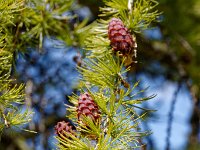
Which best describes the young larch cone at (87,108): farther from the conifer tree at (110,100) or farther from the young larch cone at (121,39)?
the young larch cone at (121,39)

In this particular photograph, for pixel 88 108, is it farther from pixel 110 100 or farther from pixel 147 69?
pixel 147 69

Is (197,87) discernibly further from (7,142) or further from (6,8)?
(6,8)

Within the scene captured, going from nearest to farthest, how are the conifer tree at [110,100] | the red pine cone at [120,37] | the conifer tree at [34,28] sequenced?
the conifer tree at [110,100] < the red pine cone at [120,37] < the conifer tree at [34,28]

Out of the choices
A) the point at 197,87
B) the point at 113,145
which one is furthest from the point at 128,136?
the point at 197,87

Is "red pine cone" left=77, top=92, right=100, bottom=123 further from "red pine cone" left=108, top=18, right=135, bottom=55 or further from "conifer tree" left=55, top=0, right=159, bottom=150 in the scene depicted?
"red pine cone" left=108, top=18, right=135, bottom=55

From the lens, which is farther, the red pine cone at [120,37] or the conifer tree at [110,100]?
the red pine cone at [120,37]

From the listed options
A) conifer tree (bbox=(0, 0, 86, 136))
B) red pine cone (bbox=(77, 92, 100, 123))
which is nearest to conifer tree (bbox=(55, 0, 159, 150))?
red pine cone (bbox=(77, 92, 100, 123))

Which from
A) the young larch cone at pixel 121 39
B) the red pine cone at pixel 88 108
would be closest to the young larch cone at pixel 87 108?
the red pine cone at pixel 88 108

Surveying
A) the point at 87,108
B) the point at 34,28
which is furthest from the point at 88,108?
the point at 34,28
